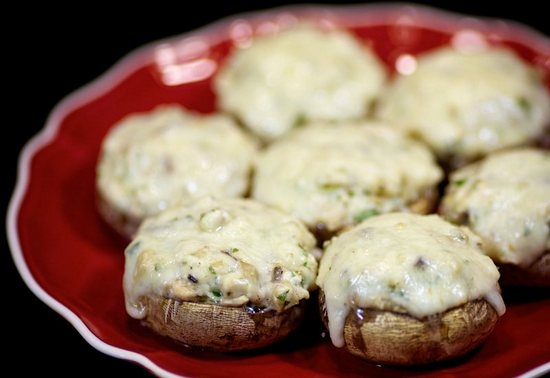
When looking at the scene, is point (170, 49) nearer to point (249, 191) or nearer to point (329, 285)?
point (249, 191)

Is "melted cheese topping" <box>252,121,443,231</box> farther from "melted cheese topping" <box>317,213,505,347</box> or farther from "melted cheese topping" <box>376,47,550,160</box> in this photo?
"melted cheese topping" <box>317,213,505,347</box>

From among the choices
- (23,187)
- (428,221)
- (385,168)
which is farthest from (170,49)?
(428,221)

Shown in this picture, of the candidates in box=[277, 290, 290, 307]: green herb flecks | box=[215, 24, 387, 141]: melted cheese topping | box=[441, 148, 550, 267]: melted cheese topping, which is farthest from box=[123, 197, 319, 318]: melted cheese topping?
box=[215, 24, 387, 141]: melted cheese topping

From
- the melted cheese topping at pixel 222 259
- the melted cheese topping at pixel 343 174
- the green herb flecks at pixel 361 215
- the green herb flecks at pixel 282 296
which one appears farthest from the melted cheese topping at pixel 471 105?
the green herb flecks at pixel 282 296

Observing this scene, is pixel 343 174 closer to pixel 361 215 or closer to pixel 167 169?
pixel 361 215

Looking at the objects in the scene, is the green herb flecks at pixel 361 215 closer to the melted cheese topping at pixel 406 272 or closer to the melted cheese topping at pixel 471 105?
the melted cheese topping at pixel 406 272

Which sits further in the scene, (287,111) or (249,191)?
(287,111)

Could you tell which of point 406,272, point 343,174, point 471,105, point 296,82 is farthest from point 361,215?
point 296,82
